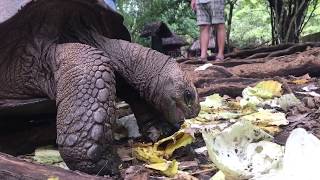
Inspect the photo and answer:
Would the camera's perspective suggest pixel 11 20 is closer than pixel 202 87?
Yes

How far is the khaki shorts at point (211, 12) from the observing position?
657 cm

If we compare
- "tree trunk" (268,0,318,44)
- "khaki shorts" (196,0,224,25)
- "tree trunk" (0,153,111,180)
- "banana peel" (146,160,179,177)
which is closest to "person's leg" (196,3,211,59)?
"khaki shorts" (196,0,224,25)

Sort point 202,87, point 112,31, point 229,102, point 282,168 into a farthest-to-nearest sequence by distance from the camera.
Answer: point 202,87, point 229,102, point 112,31, point 282,168

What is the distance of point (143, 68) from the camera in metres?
2.46

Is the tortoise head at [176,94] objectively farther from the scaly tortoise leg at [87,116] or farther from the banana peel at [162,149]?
the scaly tortoise leg at [87,116]

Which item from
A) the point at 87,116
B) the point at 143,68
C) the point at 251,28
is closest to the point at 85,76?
the point at 87,116

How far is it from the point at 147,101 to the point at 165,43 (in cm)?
815

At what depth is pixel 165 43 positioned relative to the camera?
34.9 ft

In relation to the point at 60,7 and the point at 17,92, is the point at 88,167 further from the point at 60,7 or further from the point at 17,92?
the point at 60,7

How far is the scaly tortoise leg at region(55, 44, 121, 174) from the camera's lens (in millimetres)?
1977

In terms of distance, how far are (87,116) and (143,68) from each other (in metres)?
0.53

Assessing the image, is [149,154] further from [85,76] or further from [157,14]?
[157,14]

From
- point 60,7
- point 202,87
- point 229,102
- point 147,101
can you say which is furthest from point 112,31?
point 202,87

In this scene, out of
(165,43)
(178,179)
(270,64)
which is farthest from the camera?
(165,43)
